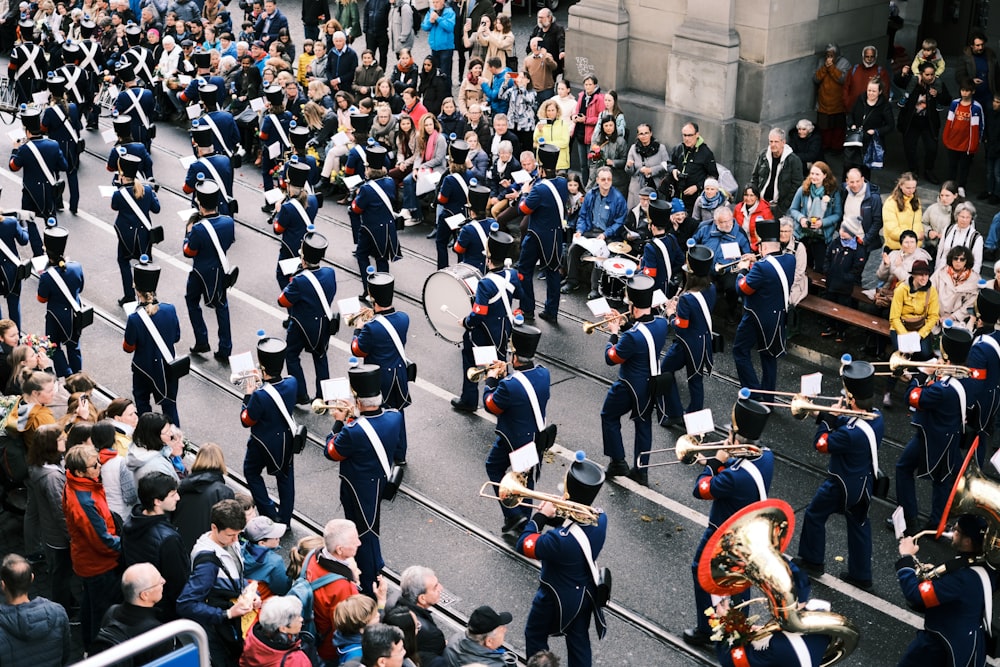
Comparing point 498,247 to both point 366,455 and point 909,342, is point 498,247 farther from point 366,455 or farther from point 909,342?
point 909,342

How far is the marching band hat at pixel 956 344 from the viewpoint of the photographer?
10852mm

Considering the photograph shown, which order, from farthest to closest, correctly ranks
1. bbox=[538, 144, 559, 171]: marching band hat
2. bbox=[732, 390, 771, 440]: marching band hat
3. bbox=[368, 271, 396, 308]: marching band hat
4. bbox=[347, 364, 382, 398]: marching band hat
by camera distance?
bbox=[538, 144, 559, 171]: marching band hat
bbox=[368, 271, 396, 308]: marching band hat
bbox=[347, 364, 382, 398]: marching band hat
bbox=[732, 390, 771, 440]: marching band hat

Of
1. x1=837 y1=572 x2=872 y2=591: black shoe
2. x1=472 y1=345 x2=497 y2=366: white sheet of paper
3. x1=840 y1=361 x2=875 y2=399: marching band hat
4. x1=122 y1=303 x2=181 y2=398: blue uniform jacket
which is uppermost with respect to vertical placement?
x1=840 y1=361 x2=875 y2=399: marching band hat

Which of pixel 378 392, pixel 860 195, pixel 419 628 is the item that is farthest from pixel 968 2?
pixel 419 628

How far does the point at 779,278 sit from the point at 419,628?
251 inches

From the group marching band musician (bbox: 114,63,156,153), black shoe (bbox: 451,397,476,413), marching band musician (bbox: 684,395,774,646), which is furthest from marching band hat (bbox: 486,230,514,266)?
marching band musician (bbox: 114,63,156,153)

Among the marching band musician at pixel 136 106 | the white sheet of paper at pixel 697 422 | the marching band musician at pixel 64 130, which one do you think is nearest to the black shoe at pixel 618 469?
the white sheet of paper at pixel 697 422

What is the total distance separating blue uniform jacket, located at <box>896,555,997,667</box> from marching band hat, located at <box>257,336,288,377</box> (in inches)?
202

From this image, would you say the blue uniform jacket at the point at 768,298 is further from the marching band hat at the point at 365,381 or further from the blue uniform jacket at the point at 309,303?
the marching band hat at the point at 365,381

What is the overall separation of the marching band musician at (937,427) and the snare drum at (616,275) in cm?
390

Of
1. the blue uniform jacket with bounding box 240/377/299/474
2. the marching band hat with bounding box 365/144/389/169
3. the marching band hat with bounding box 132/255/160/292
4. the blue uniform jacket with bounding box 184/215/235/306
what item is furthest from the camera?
the marching band hat with bounding box 365/144/389/169

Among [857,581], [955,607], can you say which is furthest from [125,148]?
[955,607]

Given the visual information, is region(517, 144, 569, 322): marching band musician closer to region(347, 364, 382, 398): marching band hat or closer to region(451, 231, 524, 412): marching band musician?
region(451, 231, 524, 412): marching band musician

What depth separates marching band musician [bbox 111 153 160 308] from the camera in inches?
599
